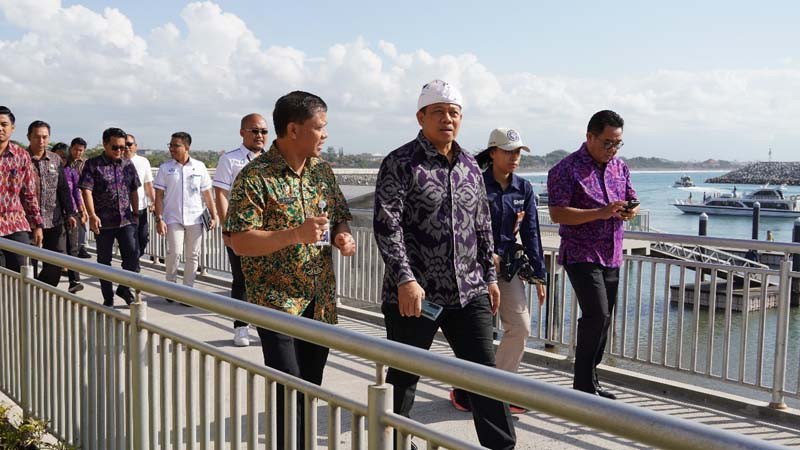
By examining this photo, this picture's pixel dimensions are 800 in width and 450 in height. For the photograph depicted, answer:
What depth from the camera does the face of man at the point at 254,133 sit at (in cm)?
751

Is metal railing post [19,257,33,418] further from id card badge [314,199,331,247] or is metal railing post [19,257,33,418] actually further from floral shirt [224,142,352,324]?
id card badge [314,199,331,247]

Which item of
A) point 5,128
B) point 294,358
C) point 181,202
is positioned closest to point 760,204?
point 181,202

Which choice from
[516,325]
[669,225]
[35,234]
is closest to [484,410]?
[516,325]

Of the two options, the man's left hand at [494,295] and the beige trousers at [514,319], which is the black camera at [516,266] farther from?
the man's left hand at [494,295]

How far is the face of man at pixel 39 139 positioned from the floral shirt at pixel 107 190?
2.28 ft

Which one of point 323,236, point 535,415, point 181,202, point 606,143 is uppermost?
point 606,143

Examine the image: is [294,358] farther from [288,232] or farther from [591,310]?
[591,310]

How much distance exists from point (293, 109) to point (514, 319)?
2425 millimetres

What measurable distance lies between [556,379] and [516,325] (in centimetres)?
104

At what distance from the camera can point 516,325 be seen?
18.0 ft

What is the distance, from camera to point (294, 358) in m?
3.61

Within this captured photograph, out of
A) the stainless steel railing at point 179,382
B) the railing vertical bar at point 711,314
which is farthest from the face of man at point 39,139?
the railing vertical bar at point 711,314

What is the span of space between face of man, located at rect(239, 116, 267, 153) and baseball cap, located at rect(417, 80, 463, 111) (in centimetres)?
377

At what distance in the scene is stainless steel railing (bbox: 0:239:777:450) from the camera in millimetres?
1750
